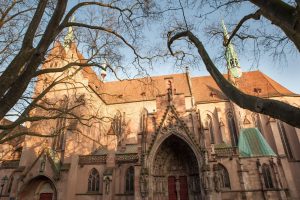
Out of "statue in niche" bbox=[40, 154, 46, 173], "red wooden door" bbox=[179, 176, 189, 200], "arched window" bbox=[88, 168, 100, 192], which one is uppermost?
"statue in niche" bbox=[40, 154, 46, 173]

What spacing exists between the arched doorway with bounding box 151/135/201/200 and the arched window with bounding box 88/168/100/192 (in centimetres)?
605

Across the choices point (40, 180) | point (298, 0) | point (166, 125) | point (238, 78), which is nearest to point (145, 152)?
point (166, 125)

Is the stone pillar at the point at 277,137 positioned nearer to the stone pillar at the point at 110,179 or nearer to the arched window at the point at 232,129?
the arched window at the point at 232,129

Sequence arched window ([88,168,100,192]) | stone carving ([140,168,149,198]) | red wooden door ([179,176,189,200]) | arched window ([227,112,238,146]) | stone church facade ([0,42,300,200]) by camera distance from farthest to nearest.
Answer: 1. arched window ([227,112,238,146])
2. arched window ([88,168,100,192])
3. red wooden door ([179,176,189,200])
4. stone church facade ([0,42,300,200])
5. stone carving ([140,168,149,198])

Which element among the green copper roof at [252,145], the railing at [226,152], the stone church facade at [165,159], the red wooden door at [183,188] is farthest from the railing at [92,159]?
the green copper roof at [252,145]

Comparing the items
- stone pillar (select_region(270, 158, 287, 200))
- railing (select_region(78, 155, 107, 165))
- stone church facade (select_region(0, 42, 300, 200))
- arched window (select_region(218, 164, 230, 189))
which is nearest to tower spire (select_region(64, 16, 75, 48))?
stone church facade (select_region(0, 42, 300, 200))

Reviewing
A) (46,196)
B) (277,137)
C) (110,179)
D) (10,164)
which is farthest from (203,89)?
(10,164)

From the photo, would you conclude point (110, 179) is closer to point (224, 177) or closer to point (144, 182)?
point (144, 182)

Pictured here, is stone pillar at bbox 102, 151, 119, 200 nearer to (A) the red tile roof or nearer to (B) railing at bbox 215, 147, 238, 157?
(A) the red tile roof

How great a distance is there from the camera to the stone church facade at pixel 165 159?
18.3 meters

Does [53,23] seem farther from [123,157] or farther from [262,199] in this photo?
[262,199]

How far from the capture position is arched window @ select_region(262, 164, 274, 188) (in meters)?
19.8

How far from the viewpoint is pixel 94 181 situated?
2209cm

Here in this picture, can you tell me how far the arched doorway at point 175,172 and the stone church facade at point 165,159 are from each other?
0.24 ft
